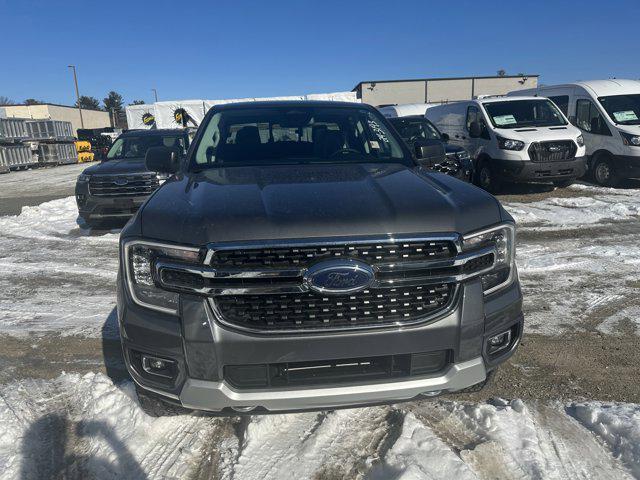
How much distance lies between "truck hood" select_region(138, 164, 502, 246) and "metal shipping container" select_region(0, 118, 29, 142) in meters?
28.2

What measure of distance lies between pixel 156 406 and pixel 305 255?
1.20 meters

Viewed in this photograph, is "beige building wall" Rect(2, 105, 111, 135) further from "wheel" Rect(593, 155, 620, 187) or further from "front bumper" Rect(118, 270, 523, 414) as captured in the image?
"front bumper" Rect(118, 270, 523, 414)

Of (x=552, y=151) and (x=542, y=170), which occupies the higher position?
(x=552, y=151)

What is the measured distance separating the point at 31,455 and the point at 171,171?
2.15 metres

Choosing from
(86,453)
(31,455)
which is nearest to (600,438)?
(86,453)

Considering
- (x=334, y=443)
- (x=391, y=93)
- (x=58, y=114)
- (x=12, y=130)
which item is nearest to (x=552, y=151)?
(x=334, y=443)

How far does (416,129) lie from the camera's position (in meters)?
12.5

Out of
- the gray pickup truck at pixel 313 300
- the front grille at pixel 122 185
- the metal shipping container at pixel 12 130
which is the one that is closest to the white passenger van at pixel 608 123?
the front grille at pixel 122 185

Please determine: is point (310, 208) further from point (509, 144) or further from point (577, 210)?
point (509, 144)

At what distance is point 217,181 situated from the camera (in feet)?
9.78

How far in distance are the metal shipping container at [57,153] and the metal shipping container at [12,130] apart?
4.16ft

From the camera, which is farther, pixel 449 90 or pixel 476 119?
pixel 449 90

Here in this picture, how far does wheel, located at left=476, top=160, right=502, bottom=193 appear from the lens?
36.9 feet

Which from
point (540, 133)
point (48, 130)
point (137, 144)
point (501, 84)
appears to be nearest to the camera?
point (137, 144)
